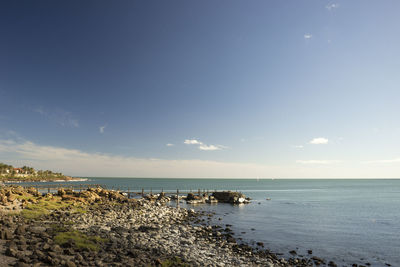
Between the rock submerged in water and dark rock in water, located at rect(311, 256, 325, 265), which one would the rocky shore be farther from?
the rock submerged in water

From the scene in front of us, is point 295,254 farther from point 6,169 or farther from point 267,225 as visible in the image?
point 6,169

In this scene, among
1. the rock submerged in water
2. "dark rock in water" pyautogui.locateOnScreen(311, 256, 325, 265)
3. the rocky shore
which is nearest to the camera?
the rocky shore

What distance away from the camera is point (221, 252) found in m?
21.0

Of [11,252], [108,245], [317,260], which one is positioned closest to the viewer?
[11,252]

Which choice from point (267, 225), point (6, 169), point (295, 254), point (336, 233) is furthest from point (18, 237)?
point (6, 169)

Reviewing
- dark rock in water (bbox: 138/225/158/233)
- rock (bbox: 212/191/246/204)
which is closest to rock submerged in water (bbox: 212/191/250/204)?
rock (bbox: 212/191/246/204)

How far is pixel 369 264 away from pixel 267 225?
55.3 ft

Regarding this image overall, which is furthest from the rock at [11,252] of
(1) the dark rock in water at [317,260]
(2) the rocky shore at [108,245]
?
(1) the dark rock in water at [317,260]

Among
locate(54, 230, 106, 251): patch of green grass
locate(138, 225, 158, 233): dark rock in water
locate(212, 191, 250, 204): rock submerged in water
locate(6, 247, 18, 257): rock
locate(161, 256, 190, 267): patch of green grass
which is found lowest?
locate(212, 191, 250, 204): rock submerged in water

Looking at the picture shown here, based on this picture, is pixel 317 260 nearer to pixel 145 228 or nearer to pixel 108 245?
pixel 145 228

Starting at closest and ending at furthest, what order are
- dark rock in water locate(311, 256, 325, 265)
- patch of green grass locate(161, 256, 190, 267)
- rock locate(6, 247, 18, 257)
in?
1. rock locate(6, 247, 18, 257)
2. patch of green grass locate(161, 256, 190, 267)
3. dark rock in water locate(311, 256, 325, 265)

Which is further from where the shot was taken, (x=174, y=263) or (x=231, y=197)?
(x=231, y=197)

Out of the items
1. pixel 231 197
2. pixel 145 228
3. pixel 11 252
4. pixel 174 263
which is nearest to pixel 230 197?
pixel 231 197

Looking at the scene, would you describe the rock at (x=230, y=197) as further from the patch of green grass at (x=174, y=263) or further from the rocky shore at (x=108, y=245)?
the patch of green grass at (x=174, y=263)
